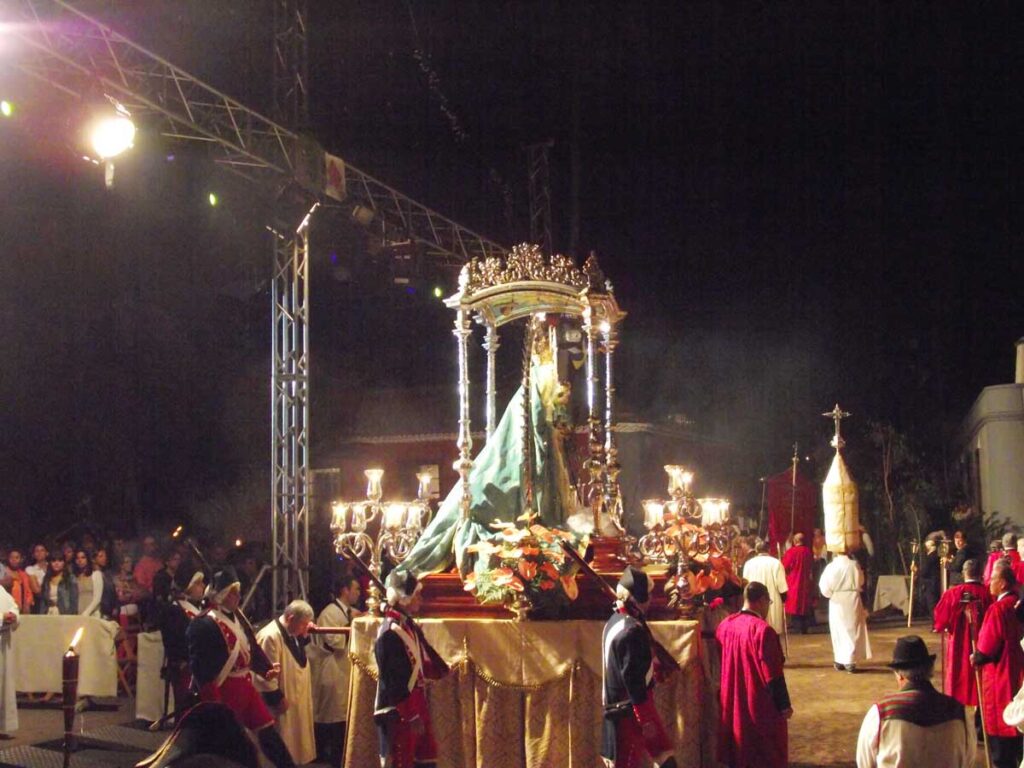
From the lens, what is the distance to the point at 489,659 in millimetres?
8719

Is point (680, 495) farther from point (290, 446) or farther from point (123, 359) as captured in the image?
point (123, 359)

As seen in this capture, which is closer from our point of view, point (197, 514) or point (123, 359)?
point (123, 359)

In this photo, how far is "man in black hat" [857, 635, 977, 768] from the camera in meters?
4.58

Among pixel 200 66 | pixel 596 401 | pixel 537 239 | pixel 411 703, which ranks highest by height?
pixel 200 66

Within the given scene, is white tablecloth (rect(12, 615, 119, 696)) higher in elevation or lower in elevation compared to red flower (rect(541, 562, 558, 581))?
lower

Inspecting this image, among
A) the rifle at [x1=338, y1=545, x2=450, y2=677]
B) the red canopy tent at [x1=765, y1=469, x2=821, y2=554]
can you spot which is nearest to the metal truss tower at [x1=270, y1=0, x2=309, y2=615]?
the rifle at [x1=338, y1=545, x2=450, y2=677]

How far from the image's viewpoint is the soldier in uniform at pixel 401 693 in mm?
7375

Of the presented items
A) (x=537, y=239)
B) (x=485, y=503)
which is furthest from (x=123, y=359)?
(x=485, y=503)

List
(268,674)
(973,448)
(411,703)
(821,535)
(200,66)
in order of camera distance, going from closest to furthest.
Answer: (411,703) < (268,674) < (200,66) < (821,535) < (973,448)

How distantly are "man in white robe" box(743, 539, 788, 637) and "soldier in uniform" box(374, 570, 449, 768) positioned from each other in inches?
311

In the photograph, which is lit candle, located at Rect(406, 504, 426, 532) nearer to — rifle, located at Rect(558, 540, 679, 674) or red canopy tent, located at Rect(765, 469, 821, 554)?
rifle, located at Rect(558, 540, 679, 674)

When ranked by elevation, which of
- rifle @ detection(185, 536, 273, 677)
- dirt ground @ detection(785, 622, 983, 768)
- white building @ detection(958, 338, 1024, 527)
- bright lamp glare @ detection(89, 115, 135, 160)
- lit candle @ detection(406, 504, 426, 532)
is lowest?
dirt ground @ detection(785, 622, 983, 768)

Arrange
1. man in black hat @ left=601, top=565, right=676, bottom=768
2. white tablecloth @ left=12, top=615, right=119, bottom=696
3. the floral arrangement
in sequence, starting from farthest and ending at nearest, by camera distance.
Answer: white tablecloth @ left=12, top=615, right=119, bottom=696 < the floral arrangement < man in black hat @ left=601, top=565, right=676, bottom=768

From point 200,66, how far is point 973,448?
2126cm
